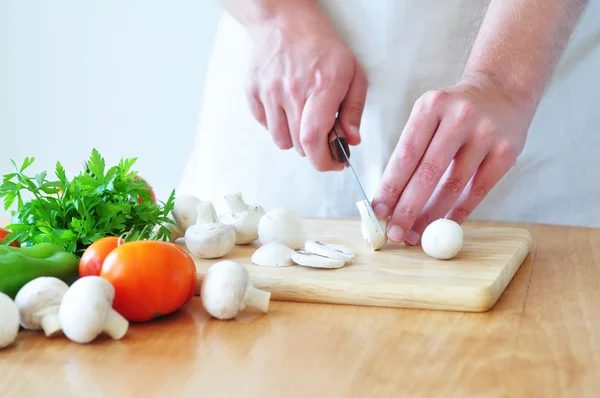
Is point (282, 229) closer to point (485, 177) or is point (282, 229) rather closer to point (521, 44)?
point (485, 177)

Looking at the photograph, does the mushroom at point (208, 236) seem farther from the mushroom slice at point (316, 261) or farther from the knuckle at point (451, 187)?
the knuckle at point (451, 187)

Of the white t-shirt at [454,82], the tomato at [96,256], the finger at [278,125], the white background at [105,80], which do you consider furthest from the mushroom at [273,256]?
the white background at [105,80]

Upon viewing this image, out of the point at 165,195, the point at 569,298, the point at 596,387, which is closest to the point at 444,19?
the point at 569,298

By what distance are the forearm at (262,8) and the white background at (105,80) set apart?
1322 millimetres

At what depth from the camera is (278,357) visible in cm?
88

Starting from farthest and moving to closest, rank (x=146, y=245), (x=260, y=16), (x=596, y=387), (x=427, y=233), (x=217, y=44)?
(x=217, y=44)
(x=260, y=16)
(x=427, y=233)
(x=146, y=245)
(x=596, y=387)

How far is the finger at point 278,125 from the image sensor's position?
1660mm

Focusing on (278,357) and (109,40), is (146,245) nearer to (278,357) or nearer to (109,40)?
(278,357)

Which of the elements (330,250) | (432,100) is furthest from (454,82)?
(330,250)

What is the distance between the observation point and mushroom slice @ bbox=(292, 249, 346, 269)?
117cm

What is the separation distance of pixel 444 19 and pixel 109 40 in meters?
1.83

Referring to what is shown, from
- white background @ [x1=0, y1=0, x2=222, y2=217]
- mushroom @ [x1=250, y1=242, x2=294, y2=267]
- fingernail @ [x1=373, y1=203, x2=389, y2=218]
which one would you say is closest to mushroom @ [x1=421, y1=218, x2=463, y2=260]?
fingernail @ [x1=373, y1=203, x2=389, y2=218]

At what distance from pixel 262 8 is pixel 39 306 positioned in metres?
0.95

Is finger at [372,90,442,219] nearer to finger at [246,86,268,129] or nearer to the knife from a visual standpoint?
the knife
